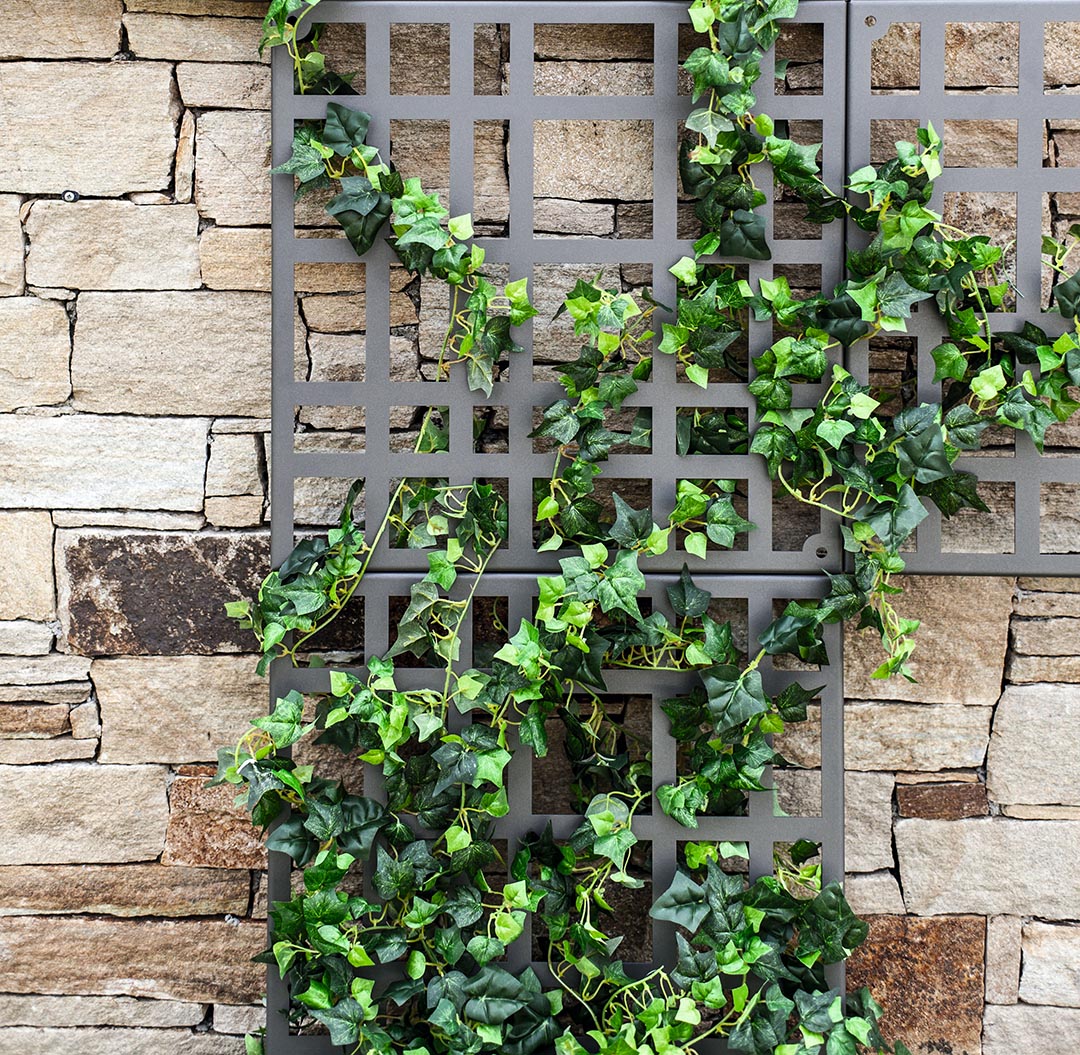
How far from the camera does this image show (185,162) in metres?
1.50

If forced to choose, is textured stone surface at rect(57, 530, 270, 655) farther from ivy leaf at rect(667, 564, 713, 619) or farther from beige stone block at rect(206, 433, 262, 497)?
ivy leaf at rect(667, 564, 713, 619)

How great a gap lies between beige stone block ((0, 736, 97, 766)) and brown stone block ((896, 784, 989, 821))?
1389mm

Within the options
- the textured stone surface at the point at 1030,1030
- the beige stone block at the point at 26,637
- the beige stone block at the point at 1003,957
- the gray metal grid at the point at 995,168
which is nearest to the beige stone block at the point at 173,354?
the beige stone block at the point at 26,637

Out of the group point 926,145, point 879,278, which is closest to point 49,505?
point 879,278

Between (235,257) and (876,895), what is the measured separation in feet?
5.00

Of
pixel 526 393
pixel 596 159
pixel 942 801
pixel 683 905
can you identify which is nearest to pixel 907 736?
pixel 942 801

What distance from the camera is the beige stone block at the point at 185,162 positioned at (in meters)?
1.50

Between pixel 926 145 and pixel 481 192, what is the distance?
0.69m

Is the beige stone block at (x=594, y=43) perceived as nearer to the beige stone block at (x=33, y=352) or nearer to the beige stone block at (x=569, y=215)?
the beige stone block at (x=569, y=215)

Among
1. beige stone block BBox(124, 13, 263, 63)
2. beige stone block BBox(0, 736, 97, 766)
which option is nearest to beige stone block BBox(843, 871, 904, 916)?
beige stone block BBox(0, 736, 97, 766)

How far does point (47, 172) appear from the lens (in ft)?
4.93

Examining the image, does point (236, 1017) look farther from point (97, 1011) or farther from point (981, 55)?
point (981, 55)

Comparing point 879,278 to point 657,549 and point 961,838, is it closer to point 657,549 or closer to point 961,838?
point 657,549

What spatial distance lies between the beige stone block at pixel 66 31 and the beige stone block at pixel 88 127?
2 centimetres
